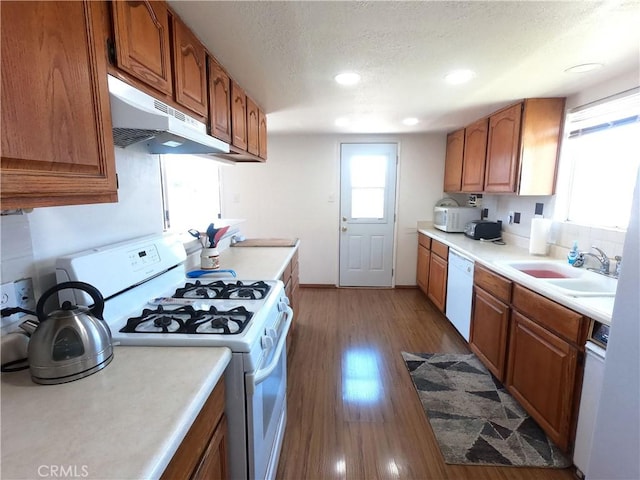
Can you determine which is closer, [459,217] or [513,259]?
[513,259]

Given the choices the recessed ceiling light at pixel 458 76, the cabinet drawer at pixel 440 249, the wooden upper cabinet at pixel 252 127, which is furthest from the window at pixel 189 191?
the cabinet drawer at pixel 440 249

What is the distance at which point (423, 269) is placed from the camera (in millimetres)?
4148

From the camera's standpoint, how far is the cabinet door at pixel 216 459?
860mm

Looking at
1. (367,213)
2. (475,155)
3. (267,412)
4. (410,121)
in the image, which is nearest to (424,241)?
(367,213)

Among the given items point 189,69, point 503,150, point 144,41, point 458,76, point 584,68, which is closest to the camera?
point 144,41

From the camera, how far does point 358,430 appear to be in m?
1.88

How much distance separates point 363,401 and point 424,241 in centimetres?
254

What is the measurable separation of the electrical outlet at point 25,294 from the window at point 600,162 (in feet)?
9.62

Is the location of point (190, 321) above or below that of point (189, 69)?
below

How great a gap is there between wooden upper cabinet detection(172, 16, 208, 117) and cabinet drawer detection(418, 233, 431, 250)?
10.2 feet

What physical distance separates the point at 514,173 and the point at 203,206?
11.0ft

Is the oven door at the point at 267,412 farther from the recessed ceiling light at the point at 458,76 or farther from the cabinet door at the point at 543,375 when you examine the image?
the recessed ceiling light at the point at 458,76

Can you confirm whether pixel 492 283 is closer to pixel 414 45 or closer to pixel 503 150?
pixel 503 150

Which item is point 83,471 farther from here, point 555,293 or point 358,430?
point 555,293
